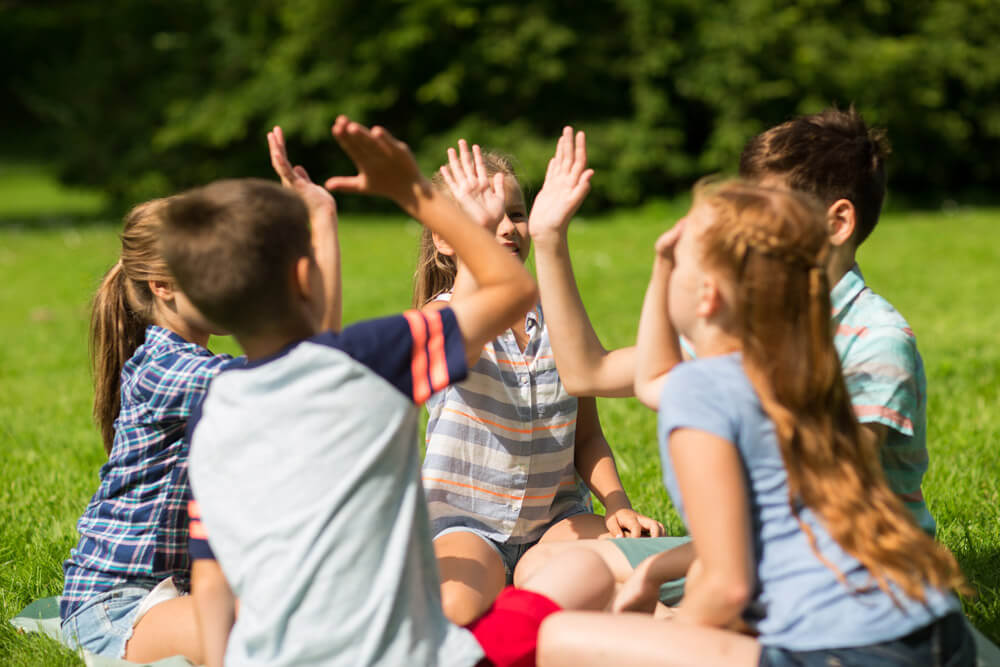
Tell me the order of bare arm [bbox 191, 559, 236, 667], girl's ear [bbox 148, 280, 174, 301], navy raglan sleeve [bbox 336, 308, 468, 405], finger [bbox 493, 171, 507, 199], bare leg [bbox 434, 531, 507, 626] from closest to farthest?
navy raglan sleeve [bbox 336, 308, 468, 405] → bare arm [bbox 191, 559, 236, 667] → bare leg [bbox 434, 531, 507, 626] → finger [bbox 493, 171, 507, 199] → girl's ear [bbox 148, 280, 174, 301]

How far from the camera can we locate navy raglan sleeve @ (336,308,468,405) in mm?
1927

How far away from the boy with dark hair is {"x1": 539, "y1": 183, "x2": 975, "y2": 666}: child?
353mm

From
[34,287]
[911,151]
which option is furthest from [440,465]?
[911,151]

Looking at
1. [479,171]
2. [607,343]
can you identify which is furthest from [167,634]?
[607,343]

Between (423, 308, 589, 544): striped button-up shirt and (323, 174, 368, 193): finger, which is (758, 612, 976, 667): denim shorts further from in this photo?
(323, 174, 368, 193): finger

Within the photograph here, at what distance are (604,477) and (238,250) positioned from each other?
1429 millimetres

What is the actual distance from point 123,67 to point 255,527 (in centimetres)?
1914

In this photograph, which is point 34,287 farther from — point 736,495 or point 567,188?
point 736,495

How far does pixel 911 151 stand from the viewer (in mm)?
17578

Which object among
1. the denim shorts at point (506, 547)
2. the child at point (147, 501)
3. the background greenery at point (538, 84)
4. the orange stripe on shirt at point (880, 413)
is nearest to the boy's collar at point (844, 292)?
the orange stripe on shirt at point (880, 413)

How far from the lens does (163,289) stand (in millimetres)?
2736

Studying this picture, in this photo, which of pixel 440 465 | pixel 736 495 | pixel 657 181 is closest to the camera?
pixel 736 495

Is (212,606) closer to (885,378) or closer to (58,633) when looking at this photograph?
(58,633)

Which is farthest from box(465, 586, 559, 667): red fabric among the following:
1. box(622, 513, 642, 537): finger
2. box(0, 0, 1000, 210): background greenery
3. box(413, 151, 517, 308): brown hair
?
box(0, 0, 1000, 210): background greenery
